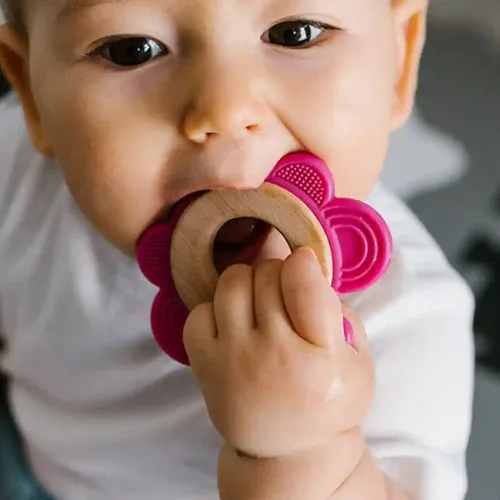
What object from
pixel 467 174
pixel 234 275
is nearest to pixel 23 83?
pixel 234 275

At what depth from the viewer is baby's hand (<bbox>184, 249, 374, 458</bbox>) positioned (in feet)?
1.44

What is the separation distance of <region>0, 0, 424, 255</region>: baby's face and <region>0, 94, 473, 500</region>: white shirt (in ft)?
0.48

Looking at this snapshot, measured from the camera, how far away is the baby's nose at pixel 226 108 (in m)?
0.47

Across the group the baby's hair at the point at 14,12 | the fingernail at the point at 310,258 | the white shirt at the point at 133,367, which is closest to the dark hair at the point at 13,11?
the baby's hair at the point at 14,12

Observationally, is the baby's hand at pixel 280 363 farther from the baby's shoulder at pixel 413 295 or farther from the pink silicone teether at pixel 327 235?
the baby's shoulder at pixel 413 295

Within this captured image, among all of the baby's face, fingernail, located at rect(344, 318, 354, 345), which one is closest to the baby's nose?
the baby's face

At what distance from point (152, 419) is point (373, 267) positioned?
0.26 metres

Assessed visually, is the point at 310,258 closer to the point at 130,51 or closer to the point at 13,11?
the point at 130,51

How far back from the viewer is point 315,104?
19.8 inches

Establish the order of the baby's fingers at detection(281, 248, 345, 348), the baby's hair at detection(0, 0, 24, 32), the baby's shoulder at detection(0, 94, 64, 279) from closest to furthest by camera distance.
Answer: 1. the baby's fingers at detection(281, 248, 345, 348)
2. the baby's hair at detection(0, 0, 24, 32)
3. the baby's shoulder at detection(0, 94, 64, 279)

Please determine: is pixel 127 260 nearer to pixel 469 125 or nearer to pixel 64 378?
pixel 64 378

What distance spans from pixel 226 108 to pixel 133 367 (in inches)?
11.6

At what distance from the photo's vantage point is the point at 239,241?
0.55 metres

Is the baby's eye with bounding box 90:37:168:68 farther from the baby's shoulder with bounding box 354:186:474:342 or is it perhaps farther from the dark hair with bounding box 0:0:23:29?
the baby's shoulder with bounding box 354:186:474:342
